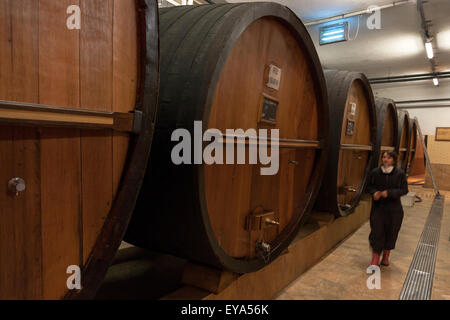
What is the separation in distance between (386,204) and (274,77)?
6.59 feet

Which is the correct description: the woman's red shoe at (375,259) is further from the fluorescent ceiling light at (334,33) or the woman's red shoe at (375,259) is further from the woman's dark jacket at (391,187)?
the fluorescent ceiling light at (334,33)

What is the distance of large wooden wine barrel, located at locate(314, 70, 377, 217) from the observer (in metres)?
2.86

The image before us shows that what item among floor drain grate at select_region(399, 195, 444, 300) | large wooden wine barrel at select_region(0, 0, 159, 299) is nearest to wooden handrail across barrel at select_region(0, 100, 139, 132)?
large wooden wine barrel at select_region(0, 0, 159, 299)

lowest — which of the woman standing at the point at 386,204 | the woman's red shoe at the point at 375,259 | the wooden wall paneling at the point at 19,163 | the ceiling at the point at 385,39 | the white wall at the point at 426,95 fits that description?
the woman's red shoe at the point at 375,259

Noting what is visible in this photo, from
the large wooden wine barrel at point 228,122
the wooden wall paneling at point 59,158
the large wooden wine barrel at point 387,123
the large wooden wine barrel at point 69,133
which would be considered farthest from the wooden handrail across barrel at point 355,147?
the wooden wall paneling at point 59,158

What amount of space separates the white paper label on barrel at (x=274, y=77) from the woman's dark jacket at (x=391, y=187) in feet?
5.91

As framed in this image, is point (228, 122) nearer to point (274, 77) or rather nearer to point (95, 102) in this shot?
point (274, 77)

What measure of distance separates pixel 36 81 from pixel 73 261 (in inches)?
21.8

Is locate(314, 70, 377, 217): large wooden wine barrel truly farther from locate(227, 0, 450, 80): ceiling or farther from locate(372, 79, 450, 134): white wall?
locate(372, 79, 450, 134): white wall

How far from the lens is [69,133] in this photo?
0.92 meters

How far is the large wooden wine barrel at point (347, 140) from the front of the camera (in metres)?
2.86

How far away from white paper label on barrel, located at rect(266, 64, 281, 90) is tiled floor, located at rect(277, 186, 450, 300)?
1546 mm

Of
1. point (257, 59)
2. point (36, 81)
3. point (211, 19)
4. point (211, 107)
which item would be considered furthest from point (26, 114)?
point (257, 59)

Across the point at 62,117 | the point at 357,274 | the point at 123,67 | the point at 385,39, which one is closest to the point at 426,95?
the point at 385,39
